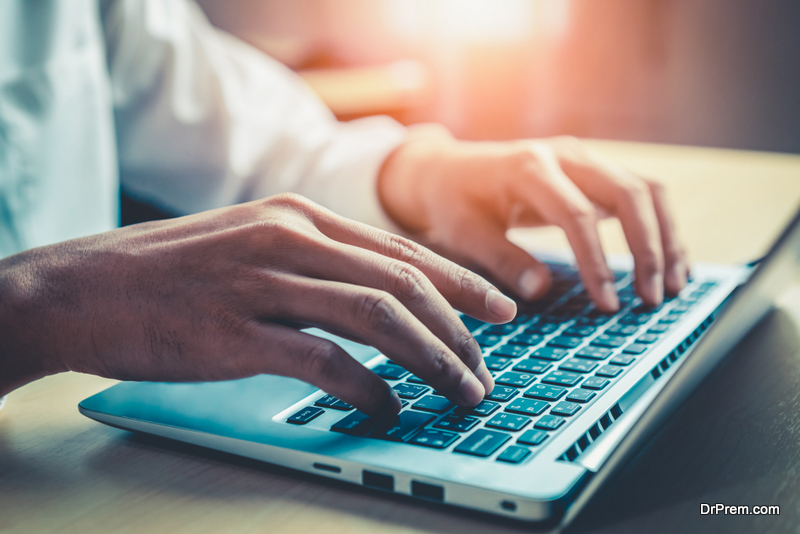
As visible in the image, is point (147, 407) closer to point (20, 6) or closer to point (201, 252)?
point (201, 252)

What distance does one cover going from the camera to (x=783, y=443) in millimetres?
322

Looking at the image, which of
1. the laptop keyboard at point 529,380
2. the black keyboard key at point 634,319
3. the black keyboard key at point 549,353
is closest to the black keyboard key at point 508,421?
the laptop keyboard at point 529,380

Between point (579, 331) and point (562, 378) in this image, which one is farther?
point (579, 331)

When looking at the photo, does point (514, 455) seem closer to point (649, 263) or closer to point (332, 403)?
point (332, 403)

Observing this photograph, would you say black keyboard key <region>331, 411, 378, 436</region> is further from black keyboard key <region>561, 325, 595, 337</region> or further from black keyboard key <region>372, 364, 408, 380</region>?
black keyboard key <region>561, 325, 595, 337</region>

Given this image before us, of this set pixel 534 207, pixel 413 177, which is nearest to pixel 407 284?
pixel 534 207

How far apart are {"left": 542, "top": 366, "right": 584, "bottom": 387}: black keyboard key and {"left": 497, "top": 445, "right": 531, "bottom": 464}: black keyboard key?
0.29ft

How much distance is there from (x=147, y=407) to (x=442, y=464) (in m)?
0.18

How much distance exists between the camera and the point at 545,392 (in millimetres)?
344

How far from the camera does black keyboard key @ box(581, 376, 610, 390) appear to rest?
0.35 metres

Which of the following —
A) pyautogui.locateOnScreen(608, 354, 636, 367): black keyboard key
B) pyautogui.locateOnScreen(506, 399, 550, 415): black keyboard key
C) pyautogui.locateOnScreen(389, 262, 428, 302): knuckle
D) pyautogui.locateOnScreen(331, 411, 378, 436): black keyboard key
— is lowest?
pyautogui.locateOnScreen(608, 354, 636, 367): black keyboard key

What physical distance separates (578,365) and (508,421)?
99 mm

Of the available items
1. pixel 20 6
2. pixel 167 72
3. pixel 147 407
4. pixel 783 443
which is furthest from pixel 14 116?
pixel 783 443

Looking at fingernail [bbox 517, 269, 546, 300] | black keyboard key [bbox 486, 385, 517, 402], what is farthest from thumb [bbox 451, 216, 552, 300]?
black keyboard key [bbox 486, 385, 517, 402]
